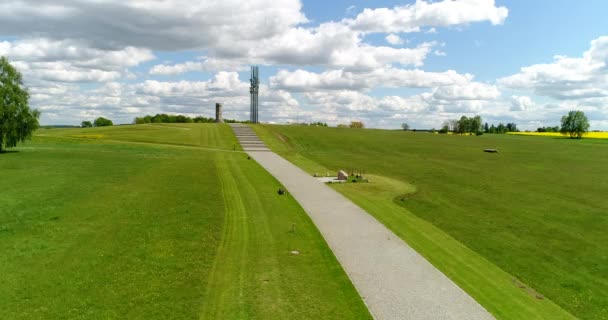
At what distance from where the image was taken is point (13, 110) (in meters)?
40.2

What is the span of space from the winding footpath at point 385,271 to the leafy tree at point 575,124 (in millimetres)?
132982

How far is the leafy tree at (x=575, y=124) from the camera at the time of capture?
412 ft

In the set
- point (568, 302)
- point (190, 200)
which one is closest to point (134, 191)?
point (190, 200)

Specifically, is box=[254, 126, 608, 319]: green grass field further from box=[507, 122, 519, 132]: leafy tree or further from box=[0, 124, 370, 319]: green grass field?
box=[507, 122, 519, 132]: leafy tree

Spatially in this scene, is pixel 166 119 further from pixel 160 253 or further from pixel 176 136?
pixel 160 253

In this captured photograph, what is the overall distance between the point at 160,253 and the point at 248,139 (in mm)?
56725

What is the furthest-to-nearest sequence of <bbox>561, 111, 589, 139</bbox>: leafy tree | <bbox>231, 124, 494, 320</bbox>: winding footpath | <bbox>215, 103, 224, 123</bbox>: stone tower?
<bbox>561, 111, 589, 139</bbox>: leafy tree < <bbox>215, 103, 224, 123</bbox>: stone tower < <bbox>231, 124, 494, 320</bbox>: winding footpath

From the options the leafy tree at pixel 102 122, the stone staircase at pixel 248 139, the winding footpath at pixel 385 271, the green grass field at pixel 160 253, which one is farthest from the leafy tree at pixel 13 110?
the leafy tree at pixel 102 122

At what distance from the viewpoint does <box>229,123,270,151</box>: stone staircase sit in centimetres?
6128

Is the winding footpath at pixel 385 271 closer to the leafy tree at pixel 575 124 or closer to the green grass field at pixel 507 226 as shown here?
the green grass field at pixel 507 226

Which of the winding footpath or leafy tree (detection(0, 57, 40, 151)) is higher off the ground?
leafy tree (detection(0, 57, 40, 151))

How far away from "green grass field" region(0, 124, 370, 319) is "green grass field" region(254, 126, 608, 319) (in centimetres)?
476

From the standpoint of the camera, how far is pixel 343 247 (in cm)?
1570

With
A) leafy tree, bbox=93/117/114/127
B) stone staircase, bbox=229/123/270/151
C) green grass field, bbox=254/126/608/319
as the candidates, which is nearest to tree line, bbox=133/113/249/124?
leafy tree, bbox=93/117/114/127
